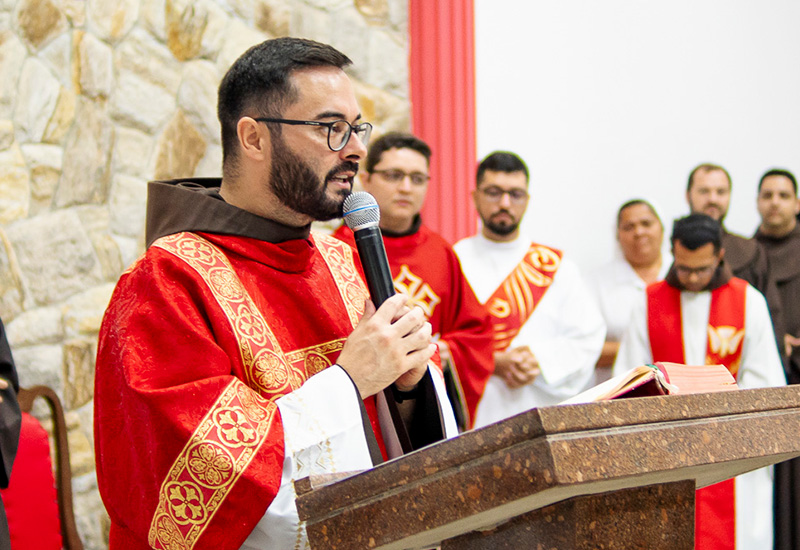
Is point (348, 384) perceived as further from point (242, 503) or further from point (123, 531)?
point (123, 531)

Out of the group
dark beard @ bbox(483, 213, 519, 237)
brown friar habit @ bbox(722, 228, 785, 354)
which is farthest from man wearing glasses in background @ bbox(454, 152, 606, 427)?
brown friar habit @ bbox(722, 228, 785, 354)

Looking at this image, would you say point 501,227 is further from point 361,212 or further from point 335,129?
point 361,212

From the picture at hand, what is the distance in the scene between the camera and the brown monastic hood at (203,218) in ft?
6.95

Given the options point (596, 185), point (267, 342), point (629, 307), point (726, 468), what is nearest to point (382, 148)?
point (629, 307)

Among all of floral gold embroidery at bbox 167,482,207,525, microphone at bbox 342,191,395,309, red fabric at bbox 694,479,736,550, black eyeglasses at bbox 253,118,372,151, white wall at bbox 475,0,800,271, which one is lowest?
red fabric at bbox 694,479,736,550

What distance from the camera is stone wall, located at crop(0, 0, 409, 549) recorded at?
3678mm

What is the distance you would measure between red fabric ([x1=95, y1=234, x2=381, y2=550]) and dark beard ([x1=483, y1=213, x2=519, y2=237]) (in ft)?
9.33

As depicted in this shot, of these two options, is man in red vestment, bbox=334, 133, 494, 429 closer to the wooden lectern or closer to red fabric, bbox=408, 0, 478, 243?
red fabric, bbox=408, 0, 478, 243

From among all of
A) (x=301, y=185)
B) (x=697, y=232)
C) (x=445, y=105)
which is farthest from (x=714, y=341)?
(x=301, y=185)

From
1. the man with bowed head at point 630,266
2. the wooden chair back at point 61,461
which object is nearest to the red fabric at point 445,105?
the man with bowed head at point 630,266

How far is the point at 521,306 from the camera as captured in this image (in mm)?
4836

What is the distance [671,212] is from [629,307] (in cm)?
254

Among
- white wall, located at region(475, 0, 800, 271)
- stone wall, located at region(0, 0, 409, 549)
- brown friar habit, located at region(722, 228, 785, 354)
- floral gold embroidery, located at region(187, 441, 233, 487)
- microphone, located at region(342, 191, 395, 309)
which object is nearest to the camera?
floral gold embroidery, located at region(187, 441, 233, 487)

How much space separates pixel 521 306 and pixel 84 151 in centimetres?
227
